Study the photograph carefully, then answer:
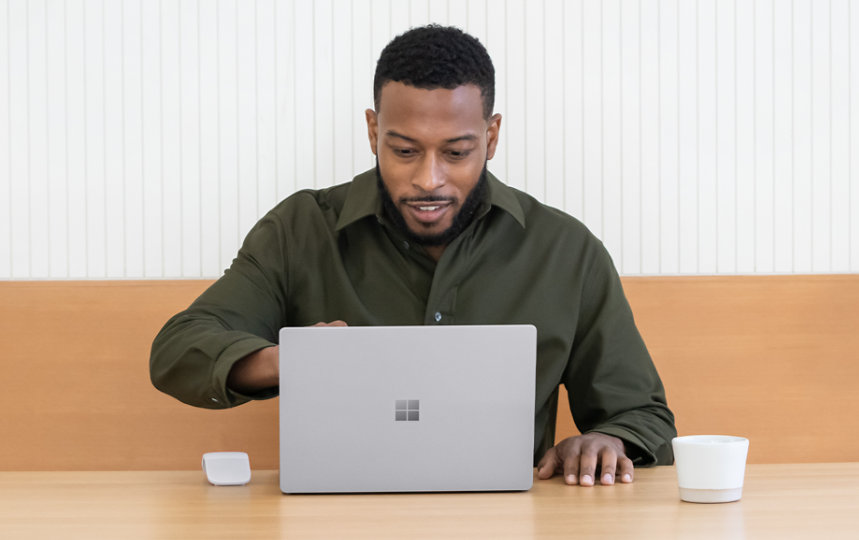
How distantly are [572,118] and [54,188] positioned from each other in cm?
98

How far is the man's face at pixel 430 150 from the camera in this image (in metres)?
1.31

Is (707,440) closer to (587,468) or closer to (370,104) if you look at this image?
(587,468)

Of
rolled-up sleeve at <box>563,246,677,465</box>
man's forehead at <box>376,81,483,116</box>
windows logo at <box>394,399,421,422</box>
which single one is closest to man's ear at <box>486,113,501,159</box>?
man's forehead at <box>376,81,483,116</box>

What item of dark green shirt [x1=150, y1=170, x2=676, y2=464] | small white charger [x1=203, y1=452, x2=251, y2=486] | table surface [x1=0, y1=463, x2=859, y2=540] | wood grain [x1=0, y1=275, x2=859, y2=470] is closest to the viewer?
table surface [x1=0, y1=463, x2=859, y2=540]

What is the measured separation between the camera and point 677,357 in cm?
170

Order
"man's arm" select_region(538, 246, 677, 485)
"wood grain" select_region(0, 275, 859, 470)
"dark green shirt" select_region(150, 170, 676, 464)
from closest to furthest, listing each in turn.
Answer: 1. "man's arm" select_region(538, 246, 677, 485)
2. "dark green shirt" select_region(150, 170, 676, 464)
3. "wood grain" select_region(0, 275, 859, 470)

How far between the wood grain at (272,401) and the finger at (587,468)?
684mm

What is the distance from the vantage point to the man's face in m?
1.31

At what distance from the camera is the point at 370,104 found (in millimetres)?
1747

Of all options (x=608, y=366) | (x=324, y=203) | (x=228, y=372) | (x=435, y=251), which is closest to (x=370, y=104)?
(x=324, y=203)

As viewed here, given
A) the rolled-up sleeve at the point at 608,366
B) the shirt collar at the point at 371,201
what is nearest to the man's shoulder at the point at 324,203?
the shirt collar at the point at 371,201

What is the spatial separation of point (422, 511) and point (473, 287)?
2.05 ft

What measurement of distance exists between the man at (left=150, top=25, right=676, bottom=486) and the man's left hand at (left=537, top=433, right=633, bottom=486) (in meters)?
0.20

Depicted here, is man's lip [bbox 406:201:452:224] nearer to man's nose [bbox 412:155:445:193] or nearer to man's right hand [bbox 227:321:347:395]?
man's nose [bbox 412:155:445:193]
